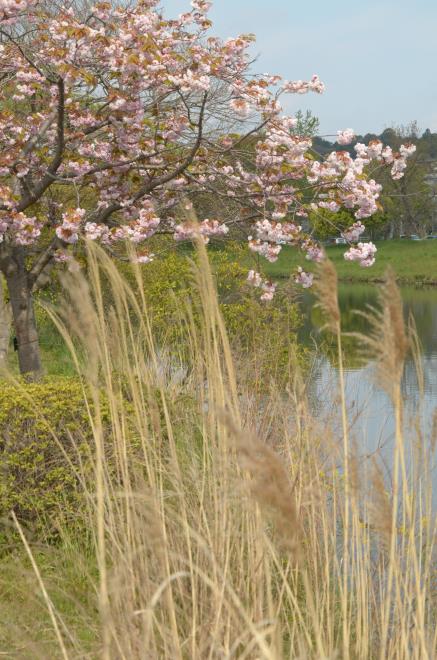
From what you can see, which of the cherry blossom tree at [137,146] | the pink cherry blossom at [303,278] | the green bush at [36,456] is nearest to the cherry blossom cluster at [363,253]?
the cherry blossom tree at [137,146]

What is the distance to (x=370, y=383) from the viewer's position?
2912 millimetres

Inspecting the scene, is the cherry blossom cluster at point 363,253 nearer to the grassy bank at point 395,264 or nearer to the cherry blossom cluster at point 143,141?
the cherry blossom cluster at point 143,141

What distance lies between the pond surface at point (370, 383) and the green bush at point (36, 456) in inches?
55.8

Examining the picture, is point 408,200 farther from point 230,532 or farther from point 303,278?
point 230,532

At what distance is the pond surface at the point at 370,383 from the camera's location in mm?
3010

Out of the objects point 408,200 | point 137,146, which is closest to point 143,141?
point 137,146

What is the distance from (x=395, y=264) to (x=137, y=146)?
34558 millimetres

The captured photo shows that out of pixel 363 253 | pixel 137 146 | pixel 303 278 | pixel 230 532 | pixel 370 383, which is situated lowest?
pixel 230 532

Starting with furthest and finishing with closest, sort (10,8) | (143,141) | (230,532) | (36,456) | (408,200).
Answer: (408,200) < (143,141) < (10,8) < (36,456) < (230,532)

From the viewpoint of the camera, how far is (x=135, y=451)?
16.0 ft

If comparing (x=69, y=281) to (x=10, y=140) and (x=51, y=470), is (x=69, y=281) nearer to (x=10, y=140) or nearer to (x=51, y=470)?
(x=51, y=470)

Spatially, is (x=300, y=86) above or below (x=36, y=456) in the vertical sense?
above

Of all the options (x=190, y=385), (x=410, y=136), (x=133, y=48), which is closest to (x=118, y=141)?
(x=133, y=48)

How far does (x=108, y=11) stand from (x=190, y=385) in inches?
124
